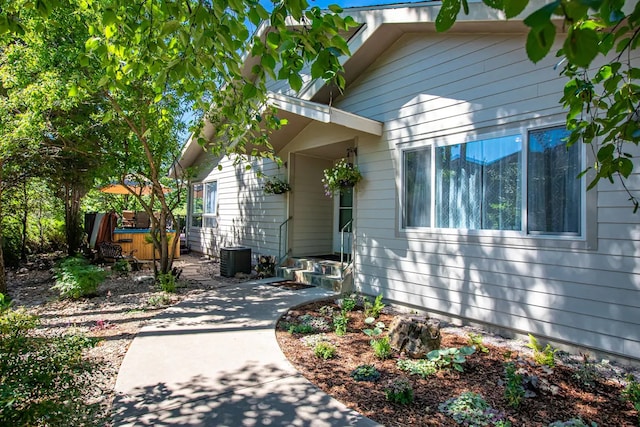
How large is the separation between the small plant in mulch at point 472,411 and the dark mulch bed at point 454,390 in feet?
0.21

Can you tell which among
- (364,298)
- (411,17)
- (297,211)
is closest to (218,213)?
(297,211)

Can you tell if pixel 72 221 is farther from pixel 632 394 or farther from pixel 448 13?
pixel 632 394

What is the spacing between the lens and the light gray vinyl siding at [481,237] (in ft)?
12.3

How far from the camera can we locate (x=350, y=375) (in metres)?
3.40

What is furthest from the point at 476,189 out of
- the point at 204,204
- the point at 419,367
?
the point at 204,204

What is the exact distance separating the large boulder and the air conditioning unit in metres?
5.39

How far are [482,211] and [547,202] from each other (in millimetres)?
800

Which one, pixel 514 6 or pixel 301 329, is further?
pixel 301 329

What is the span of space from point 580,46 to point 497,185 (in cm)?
407

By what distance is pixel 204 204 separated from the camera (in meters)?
12.7

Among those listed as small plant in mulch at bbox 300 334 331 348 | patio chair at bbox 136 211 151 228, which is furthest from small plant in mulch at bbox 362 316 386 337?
patio chair at bbox 136 211 151 228

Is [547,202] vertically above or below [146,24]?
below

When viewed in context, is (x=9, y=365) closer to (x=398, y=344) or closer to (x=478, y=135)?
(x=398, y=344)

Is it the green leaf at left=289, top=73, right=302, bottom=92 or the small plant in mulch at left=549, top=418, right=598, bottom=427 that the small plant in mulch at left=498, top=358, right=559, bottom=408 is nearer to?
the small plant in mulch at left=549, top=418, right=598, bottom=427
